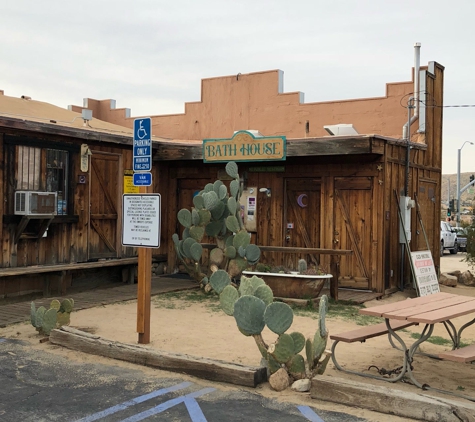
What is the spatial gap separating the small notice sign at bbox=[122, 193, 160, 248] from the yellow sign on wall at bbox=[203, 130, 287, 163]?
491cm

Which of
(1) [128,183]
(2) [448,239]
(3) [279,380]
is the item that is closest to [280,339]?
(3) [279,380]

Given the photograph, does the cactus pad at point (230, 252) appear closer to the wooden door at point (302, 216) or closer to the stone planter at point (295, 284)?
the stone planter at point (295, 284)

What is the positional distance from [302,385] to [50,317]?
3.36 meters

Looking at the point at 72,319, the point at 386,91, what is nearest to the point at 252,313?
the point at 72,319

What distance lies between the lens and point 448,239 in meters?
26.2

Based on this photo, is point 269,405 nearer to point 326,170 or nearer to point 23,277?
point 23,277

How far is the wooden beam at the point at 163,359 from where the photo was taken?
5.45 m

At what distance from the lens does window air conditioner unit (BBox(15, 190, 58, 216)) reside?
32.7 ft

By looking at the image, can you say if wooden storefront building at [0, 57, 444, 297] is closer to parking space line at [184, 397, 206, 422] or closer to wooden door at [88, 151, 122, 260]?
wooden door at [88, 151, 122, 260]

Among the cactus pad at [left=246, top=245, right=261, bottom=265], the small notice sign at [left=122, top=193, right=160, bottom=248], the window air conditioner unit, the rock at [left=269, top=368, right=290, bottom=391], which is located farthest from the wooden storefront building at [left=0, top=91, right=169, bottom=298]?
the rock at [left=269, top=368, right=290, bottom=391]

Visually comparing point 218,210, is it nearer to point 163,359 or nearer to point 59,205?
point 59,205

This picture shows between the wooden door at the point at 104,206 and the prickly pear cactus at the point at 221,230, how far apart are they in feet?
5.47

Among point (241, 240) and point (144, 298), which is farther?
point (241, 240)

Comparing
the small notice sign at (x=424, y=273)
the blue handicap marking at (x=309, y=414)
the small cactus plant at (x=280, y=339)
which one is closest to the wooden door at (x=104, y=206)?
the small notice sign at (x=424, y=273)
